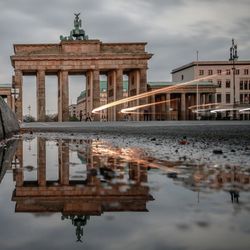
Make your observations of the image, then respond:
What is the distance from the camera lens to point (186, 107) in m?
94.8

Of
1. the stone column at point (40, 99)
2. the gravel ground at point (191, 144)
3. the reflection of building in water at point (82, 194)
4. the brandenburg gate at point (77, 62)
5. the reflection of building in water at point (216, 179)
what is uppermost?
the brandenburg gate at point (77, 62)

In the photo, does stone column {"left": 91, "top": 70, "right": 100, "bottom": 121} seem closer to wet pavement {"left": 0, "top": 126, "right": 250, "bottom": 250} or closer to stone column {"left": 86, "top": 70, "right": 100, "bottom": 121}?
stone column {"left": 86, "top": 70, "right": 100, "bottom": 121}

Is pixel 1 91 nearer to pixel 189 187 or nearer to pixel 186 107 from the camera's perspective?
pixel 186 107

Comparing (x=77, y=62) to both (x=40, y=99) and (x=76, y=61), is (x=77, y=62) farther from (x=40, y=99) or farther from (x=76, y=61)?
(x=40, y=99)

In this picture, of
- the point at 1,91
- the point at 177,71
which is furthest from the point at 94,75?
the point at 177,71

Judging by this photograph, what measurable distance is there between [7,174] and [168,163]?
6.96 feet

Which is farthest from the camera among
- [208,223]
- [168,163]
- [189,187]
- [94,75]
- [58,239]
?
[94,75]

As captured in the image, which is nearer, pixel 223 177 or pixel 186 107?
pixel 223 177

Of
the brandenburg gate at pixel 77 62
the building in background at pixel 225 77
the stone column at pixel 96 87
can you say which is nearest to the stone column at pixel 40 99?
the brandenburg gate at pixel 77 62

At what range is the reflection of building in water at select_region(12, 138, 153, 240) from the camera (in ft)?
7.85

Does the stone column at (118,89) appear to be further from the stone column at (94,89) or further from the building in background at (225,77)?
the building in background at (225,77)

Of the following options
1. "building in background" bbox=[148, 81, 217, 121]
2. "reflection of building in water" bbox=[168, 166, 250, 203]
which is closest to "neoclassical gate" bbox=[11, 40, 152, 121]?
"building in background" bbox=[148, 81, 217, 121]

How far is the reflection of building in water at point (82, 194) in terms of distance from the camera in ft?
7.85

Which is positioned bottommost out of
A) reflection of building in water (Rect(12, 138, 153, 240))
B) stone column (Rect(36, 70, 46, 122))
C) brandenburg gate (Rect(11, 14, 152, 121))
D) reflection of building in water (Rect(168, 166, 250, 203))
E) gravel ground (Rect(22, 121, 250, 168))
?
gravel ground (Rect(22, 121, 250, 168))
